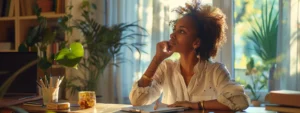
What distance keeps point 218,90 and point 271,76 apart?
1403 mm

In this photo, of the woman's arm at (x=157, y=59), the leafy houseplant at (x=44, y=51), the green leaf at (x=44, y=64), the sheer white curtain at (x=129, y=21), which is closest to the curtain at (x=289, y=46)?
the sheer white curtain at (x=129, y=21)

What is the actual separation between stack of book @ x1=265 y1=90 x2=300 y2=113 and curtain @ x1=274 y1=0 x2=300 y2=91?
1.52 m

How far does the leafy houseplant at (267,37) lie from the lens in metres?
3.21

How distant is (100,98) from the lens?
3.60 m

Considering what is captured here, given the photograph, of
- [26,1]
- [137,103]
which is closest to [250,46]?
[137,103]

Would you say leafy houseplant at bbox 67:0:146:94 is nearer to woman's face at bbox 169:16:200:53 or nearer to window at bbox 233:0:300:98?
window at bbox 233:0:300:98

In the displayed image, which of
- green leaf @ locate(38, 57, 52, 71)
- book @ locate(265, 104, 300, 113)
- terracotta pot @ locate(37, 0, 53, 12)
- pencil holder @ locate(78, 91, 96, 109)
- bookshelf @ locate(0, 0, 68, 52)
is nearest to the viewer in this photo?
book @ locate(265, 104, 300, 113)

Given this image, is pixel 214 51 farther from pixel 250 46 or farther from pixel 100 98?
pixel 100 98

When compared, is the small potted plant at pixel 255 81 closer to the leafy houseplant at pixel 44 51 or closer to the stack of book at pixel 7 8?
the leafy houseplant at pixel 44 51

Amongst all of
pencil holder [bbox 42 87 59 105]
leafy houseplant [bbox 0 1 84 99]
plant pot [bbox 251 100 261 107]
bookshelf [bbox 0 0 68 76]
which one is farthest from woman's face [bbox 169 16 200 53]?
bookshelf [bbox 0 0 68 76]

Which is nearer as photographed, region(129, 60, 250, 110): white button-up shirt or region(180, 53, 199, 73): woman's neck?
region(129, 60, 250, 110): white button-up shirt

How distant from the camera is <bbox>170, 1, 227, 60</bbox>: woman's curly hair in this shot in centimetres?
206

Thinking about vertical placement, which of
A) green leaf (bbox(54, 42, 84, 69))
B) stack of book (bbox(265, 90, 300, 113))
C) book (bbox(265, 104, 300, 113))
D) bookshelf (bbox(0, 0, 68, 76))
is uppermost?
bookshelf (bbox(0, 0, 68, 76))

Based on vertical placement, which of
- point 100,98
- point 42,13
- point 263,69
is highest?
point 42,13
